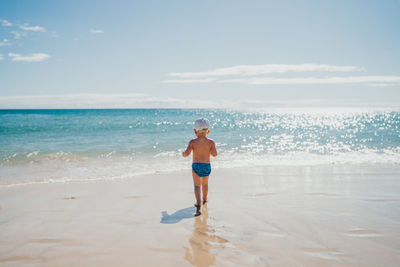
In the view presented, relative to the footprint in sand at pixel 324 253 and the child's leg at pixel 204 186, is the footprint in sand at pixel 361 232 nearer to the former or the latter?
the footprint in sand at pixel 324 253

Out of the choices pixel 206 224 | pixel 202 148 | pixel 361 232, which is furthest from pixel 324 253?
pixel 202 148

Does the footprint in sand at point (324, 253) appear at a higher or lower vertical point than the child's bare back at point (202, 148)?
lower

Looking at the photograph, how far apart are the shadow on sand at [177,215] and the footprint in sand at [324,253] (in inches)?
83.4

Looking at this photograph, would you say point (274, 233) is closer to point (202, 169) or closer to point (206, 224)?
point (206, 224)

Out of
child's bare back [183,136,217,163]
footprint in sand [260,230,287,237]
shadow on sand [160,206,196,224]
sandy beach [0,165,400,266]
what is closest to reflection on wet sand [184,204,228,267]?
sandy beach [0,165,400,266]

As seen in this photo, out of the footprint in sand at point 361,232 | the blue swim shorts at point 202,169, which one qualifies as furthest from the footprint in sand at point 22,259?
the footprint in sand at point 361,232

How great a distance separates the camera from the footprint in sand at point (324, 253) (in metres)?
3.25

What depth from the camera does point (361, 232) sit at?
156 inches

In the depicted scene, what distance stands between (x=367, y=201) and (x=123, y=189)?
568 cm

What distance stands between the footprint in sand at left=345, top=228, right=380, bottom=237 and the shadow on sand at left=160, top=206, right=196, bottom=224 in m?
2.58

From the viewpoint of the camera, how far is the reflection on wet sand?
10.6 ft

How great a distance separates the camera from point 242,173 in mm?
8711

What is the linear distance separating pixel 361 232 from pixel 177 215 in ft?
9.87

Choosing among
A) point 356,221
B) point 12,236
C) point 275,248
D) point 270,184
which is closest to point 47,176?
point 12,236
